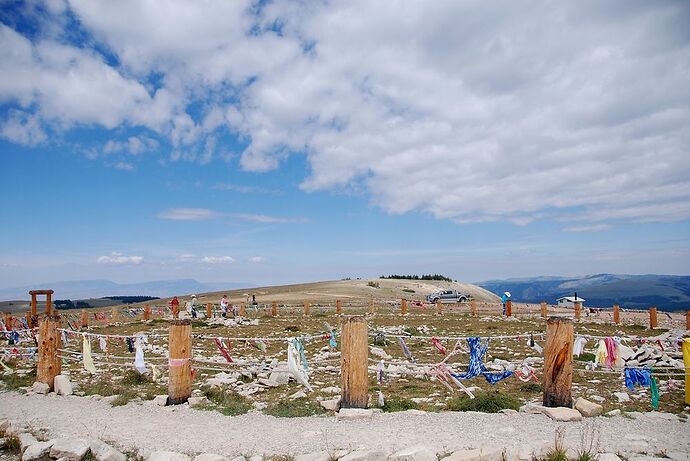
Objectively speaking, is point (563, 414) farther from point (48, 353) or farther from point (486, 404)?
point (48, 353)

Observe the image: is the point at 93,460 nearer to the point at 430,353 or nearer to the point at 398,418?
the point at 398,418

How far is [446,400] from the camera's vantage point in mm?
10664

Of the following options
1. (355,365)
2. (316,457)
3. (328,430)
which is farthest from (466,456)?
(355,365)

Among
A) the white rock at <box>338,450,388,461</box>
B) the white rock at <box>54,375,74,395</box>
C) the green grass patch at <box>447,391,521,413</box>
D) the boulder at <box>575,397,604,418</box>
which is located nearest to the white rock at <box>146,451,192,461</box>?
the white rock at <box>338,450,388,461</box>

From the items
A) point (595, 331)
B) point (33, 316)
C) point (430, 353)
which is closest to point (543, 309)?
point (595, 331)

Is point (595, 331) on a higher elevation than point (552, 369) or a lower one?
lower

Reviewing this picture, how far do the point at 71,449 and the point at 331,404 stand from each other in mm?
A: 4610

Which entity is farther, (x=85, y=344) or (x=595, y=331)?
(x=595, y=331)

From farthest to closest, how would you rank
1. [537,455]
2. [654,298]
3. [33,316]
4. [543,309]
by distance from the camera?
[654,298], [543,309], [33,316], [537,455]

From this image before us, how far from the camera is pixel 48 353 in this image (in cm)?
1213

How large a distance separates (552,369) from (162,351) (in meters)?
14.6

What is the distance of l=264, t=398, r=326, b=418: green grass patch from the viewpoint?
9539 millimetres

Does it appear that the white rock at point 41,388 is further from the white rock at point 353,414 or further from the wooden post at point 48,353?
the white rock at point 353,414

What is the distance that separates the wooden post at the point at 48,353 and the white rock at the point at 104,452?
5.66 meters
